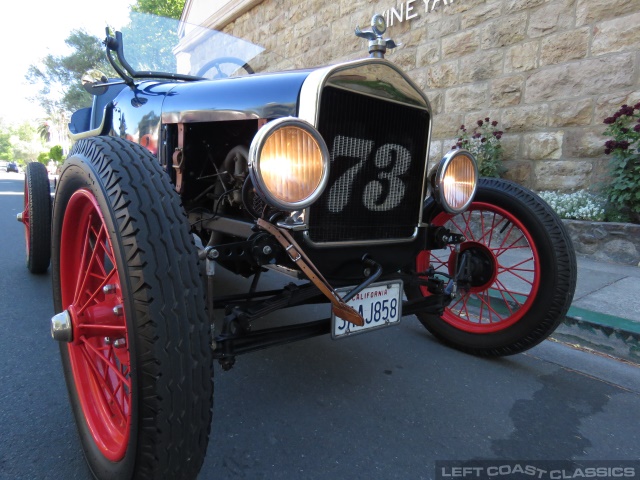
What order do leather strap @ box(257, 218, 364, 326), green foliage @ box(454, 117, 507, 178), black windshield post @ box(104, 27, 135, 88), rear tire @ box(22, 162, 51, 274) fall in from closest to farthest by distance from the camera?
leather strap @ box(257, 218, 364, 326)
black windshield post @ box(104, 27, 135, 88)
rear tire @ box(22, 162, 51, 274)
green foliage @ box(454, 117, 507, 178)

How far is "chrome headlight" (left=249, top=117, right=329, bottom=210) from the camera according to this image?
4.38ft

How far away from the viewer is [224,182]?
2057mm

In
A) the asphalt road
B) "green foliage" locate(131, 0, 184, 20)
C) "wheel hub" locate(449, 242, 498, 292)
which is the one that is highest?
"green foliage" locate(131, 0, 184, 20)

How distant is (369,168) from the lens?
183 cm

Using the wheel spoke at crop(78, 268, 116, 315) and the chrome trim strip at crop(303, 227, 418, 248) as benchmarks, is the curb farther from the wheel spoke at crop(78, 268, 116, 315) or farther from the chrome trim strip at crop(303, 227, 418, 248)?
the wheel spoke at crop(78, 268, 116, 315)

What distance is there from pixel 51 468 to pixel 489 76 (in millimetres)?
5958

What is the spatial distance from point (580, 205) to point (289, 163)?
430 centimetres

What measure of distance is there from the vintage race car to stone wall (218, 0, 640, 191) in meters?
3.20

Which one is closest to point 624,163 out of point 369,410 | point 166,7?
point 369,410

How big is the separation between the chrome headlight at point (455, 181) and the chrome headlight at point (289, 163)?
0.75m

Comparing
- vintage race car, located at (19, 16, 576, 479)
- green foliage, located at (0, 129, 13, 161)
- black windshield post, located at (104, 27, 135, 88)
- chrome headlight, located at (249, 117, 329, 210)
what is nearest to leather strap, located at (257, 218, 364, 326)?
vintage race car, located at (19, 16, 576, 479)

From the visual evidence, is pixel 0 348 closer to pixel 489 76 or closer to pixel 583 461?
pixel 583 461

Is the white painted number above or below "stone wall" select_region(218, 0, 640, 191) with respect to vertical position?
below

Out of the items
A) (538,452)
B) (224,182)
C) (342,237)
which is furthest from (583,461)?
(224,182)
